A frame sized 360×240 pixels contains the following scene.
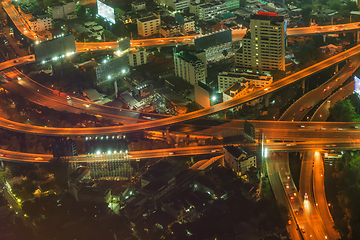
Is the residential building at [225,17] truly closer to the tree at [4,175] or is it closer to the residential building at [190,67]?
the residential building at [190,67]

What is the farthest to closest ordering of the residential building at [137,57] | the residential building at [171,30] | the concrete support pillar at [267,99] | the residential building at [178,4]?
1. the residential building at [178,4]
2. the residential building at [171,30]
3. the residential building at [137,57]
4. the concrete support pillar at [267,99]

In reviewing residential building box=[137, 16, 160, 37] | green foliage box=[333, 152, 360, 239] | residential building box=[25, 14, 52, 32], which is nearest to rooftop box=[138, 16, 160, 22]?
residential building box=[137, 16, 160, 37]

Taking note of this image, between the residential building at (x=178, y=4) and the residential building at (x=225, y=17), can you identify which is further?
the residential building at (x=178, y=4)

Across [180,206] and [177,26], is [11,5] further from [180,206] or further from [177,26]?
[180,206]

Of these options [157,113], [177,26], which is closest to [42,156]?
[157,113]

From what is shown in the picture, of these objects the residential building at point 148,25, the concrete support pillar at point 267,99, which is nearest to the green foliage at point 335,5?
the residential building at point 148,25
